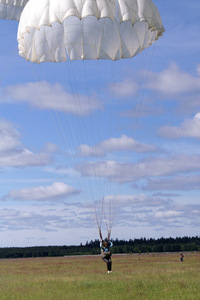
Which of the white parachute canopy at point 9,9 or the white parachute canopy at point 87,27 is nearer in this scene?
the white parachute canopy at point 87,27

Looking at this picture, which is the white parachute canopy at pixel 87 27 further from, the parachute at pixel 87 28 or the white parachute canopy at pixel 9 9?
the white parachute canopy at pixel 9 9

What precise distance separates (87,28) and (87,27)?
0.05 metres

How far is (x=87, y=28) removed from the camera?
23.3m

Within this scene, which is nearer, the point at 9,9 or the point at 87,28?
the point at 87,28

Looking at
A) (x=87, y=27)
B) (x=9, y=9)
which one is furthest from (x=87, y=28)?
(x=9, y=9)

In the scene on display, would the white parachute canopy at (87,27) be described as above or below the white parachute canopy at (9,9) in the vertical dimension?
below

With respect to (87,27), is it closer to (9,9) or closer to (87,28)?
(87,28)

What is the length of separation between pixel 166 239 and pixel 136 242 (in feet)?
40.0

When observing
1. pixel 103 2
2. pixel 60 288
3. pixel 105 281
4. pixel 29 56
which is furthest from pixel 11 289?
pixel 103 2

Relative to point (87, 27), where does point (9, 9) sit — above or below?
above

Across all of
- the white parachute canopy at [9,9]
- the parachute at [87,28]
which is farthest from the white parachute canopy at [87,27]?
the white parachute canopy at [9,9]

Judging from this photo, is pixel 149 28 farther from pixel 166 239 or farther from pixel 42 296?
pixel 166 239

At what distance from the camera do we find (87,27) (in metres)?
23.3

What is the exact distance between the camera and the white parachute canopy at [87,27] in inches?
902
